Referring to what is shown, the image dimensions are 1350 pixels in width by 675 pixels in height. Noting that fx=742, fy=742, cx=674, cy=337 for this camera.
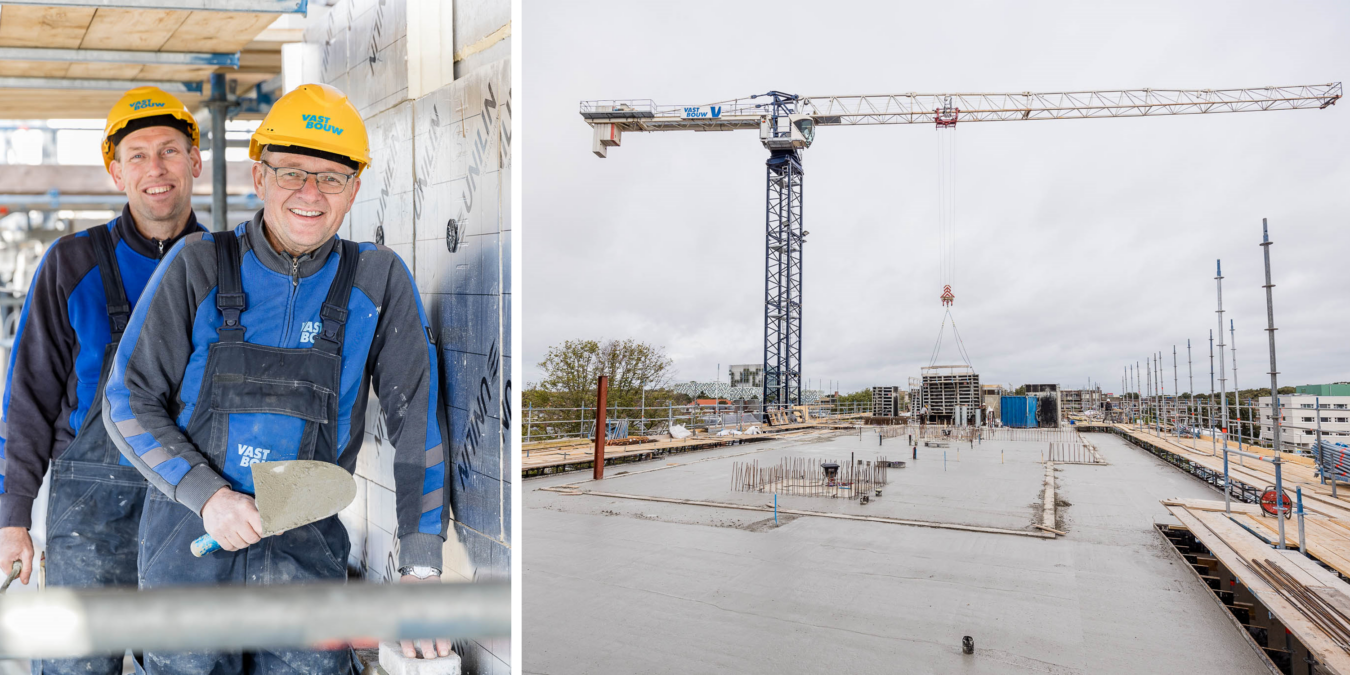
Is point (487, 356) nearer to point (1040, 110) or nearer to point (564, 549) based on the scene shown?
point (564, 549)

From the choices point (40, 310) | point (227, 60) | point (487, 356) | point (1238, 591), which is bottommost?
point (1238, 591)

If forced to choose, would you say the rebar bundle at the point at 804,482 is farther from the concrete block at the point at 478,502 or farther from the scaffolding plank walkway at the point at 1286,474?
the concrete block at the point at 478,502

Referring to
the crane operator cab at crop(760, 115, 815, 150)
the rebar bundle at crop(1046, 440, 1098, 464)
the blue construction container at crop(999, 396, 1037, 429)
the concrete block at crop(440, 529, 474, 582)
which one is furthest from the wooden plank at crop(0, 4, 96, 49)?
the blue construction container at crop(999, 396, 1037, 429)

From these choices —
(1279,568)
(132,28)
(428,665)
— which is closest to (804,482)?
(1279,568)

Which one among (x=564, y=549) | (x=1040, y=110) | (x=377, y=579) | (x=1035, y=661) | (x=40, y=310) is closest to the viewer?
(x=40, y=310)

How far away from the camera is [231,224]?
194 centimetres

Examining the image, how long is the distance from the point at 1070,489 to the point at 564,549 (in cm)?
1009

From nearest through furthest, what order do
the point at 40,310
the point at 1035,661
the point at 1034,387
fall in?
the point at 40,310, the point at 1035,661, the point at 1034,387

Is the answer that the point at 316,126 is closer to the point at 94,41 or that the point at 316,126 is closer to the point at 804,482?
the point at 94,41

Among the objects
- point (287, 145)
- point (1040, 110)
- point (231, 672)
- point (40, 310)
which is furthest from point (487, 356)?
point (1040, 110)

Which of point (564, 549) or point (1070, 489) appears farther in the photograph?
point (1070, 489)

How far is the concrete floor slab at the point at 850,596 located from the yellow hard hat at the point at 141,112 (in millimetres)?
4070

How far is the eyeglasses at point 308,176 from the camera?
1.80 m

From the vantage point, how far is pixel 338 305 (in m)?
1.79
